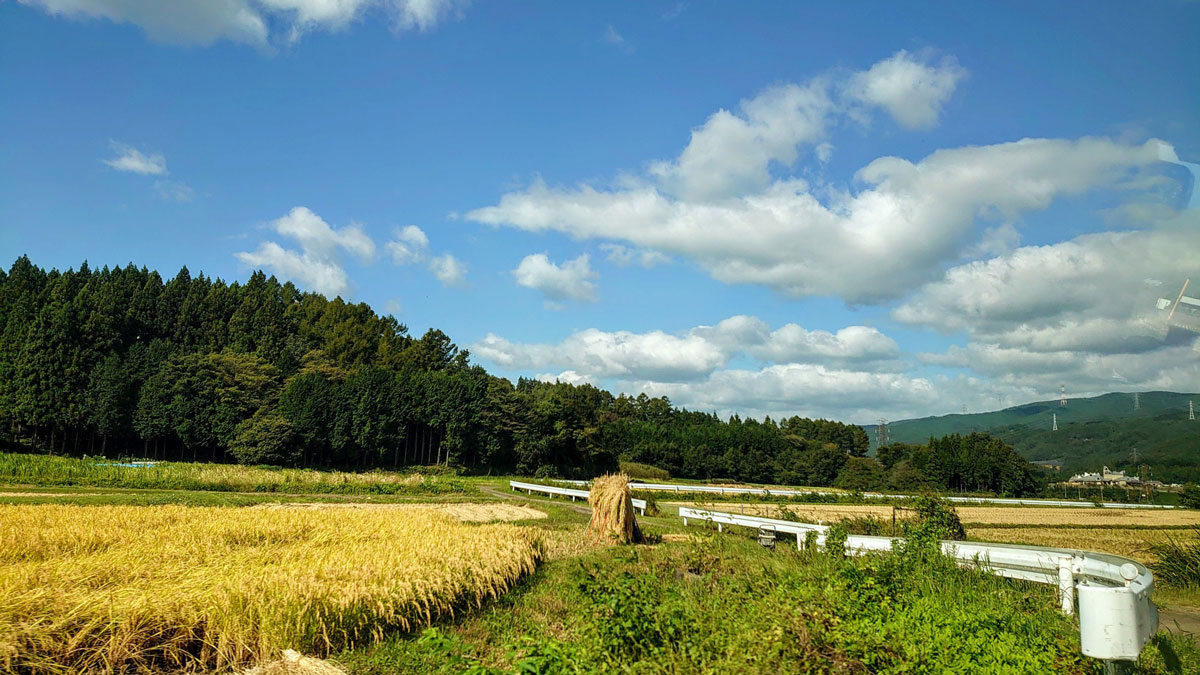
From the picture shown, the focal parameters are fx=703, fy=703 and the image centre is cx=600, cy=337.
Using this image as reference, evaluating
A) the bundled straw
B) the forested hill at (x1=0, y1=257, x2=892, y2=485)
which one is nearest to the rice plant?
the bundled straw

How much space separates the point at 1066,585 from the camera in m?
8.10

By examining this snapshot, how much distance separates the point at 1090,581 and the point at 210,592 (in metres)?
9.53

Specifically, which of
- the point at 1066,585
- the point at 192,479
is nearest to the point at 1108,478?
the point at 192,479

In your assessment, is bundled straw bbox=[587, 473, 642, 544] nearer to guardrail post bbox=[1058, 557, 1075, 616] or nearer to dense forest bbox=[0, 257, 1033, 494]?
guardrail post bbox=[1058, 557, 1075, 616]

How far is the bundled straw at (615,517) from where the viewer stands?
18172 mm

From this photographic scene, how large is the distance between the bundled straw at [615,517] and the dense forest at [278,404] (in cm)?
5693

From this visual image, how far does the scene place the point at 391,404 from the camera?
77.1 meters

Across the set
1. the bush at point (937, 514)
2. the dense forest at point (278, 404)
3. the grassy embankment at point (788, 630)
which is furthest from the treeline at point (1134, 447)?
the grassy embankment at point (788, 630)

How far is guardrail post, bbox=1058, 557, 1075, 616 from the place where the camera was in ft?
25.3

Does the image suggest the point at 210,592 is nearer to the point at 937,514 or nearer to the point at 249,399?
the point at 937,514

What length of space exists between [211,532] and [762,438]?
9968 cm

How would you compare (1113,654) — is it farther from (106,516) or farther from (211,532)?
(106,516)

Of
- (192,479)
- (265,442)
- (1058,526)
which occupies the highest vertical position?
(265,442)

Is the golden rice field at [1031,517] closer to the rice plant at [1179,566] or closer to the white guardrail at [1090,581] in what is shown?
the rice plant at [1179,566]
